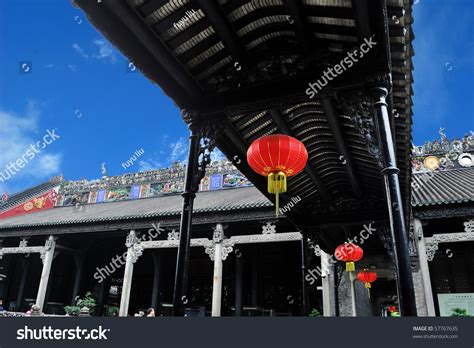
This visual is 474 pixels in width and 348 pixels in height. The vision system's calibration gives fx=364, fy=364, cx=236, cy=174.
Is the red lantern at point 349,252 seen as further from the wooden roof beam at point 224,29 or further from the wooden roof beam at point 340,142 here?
the wooden roof beam at point 224,29

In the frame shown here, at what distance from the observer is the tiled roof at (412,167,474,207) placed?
9758 mm

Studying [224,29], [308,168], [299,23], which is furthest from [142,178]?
[299,23]

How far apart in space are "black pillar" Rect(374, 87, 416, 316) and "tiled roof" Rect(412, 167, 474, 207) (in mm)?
7386

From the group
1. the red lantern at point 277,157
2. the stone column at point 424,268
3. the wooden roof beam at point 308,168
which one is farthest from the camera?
the stone column at point 424,268

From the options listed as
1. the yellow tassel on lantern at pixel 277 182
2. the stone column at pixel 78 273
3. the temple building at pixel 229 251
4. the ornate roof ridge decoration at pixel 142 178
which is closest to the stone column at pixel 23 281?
the temple building at pixel 229 251

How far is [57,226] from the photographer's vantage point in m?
14.5

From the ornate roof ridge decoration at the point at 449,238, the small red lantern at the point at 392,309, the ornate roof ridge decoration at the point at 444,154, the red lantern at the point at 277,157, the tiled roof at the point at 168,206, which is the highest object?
the ornate roof ridge decoration at the point at 444,154

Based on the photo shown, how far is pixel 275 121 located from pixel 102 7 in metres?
2.37

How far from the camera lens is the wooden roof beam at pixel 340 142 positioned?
4320 mm

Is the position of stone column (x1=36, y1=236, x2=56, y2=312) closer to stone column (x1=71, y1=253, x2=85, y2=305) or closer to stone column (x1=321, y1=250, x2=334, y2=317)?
stone column (x1=71, y1=253, x2=85, y2=305)

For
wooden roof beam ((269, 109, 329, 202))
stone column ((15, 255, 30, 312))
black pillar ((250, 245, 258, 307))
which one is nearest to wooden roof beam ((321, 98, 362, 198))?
wooden roof beam ((269, 109, 329, 202))

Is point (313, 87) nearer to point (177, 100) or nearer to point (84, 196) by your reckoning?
point (177, 100)

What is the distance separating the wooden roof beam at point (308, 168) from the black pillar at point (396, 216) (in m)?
1.33

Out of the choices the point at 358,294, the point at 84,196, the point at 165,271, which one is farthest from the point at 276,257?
the point at 84,196
